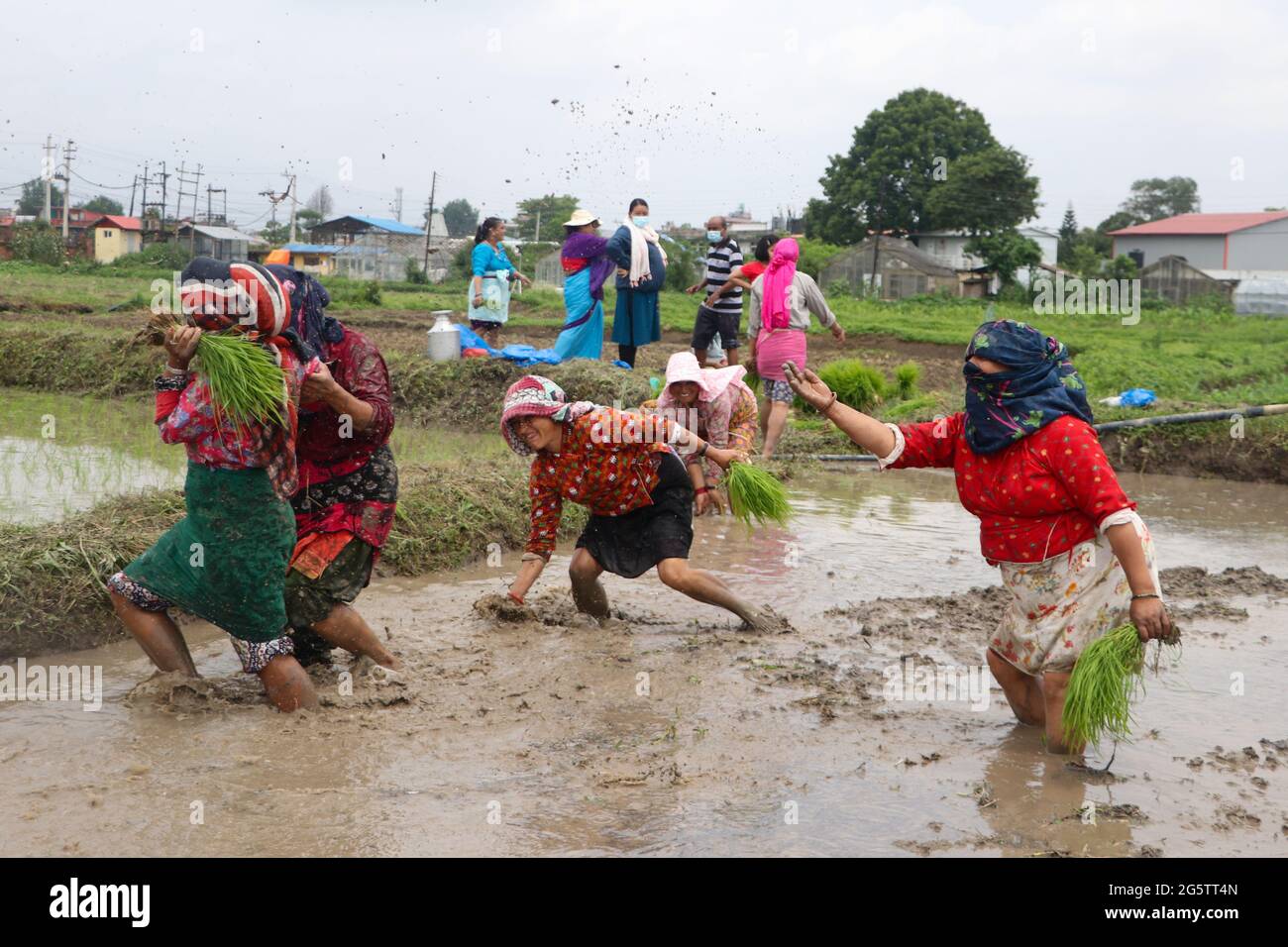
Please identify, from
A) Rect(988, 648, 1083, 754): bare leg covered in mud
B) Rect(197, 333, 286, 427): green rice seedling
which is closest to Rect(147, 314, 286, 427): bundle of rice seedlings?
Rect(197, 333, 286, 427): green rice seedling

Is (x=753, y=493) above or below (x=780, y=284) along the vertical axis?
below

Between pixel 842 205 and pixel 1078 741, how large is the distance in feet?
163

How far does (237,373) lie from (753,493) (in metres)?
3.20

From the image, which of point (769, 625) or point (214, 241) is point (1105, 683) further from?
point (214, 241)

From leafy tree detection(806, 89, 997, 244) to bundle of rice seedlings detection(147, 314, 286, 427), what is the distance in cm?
4879

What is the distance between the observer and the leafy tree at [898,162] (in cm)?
5097

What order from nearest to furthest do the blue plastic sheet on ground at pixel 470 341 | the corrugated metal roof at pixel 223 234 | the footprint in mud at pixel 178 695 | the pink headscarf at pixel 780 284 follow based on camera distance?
the footprint in mud at pixel 178 695 → the pink headscarf at pixel 780 284 → the blue plastic sheet on ground at pixel 470 341 → the corrugated metal roof at pixel 223 234

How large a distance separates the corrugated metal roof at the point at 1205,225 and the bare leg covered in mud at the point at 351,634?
61.9 meters

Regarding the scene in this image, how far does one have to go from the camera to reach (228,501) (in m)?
4.07

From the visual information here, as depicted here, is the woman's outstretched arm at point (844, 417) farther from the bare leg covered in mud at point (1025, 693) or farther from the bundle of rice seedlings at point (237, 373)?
the bundle of rice seedlings at point (237, 373)

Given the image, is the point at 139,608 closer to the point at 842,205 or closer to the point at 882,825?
the point at 882,825

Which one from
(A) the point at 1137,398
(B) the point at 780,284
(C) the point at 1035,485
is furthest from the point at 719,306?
(C) the point at 1035,485

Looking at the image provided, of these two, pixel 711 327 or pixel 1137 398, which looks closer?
pixel 1137 398

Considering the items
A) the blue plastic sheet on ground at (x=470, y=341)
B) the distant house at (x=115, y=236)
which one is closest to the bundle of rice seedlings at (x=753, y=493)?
the blue plastic sheet on ground at (x=470, y=341)
